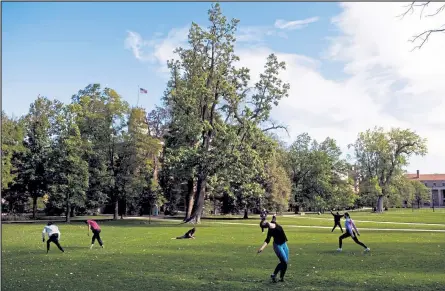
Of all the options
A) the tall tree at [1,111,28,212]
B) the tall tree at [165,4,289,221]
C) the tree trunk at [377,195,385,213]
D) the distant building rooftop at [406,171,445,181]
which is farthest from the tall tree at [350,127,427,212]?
the distant building rooftop at [406,171,445,181]

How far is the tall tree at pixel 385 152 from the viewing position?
81688 millimetres

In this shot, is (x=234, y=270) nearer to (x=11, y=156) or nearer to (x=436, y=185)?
(x=11, y=156)

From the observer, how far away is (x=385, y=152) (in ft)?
274

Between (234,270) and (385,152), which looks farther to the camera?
(385,152)

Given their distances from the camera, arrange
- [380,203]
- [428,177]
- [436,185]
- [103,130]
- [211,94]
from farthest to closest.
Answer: [428,177] → [436,185] → [380,203] → [103,130] → [211,94]

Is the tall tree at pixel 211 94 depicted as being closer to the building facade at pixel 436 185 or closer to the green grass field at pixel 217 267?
the green grass field at pixel 217 267

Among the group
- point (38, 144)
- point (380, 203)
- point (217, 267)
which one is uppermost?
point (38, 144)

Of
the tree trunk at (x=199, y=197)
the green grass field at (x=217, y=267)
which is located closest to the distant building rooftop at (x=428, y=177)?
the tree trunk at (x=199, y=197)

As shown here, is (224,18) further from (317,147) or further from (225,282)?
(317,147)

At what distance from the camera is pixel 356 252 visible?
18.6 m

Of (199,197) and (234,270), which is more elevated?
(199,197)

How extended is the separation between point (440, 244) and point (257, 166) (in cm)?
2230

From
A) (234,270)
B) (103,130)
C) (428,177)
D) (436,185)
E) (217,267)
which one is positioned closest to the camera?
(234,270)

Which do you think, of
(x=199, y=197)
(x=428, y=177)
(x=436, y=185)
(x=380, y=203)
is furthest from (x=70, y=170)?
(x=428, y=177)
